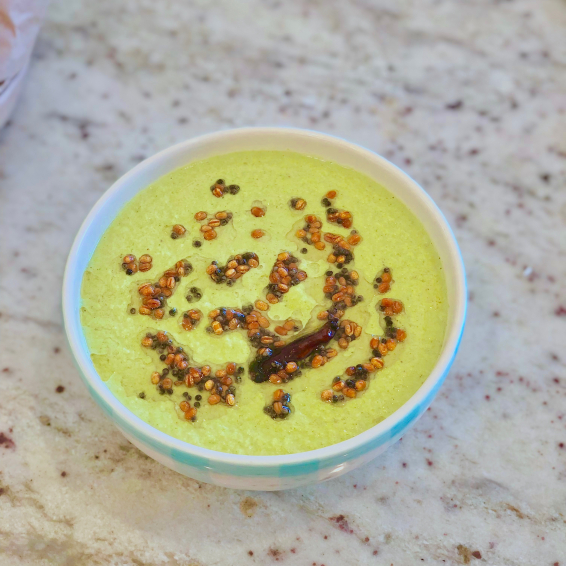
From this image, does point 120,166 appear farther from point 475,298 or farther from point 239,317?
point 475,298

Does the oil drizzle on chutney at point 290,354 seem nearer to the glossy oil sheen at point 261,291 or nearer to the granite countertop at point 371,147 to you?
the glossy oil sheen at point 261,291

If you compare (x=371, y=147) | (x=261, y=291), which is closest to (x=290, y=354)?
(x=261, y=291)

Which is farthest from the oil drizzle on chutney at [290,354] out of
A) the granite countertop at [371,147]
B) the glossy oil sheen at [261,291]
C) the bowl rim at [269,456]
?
the granite countertop at [371,147]

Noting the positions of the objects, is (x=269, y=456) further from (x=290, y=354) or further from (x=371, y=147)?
(x=371, y=147)

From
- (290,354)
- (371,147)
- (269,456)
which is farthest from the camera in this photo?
(371,147)

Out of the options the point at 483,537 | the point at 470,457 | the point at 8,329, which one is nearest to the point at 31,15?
the point at 8,329

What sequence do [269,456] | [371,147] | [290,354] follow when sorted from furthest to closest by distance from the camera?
[371,147] → [290,354] → [269,456]

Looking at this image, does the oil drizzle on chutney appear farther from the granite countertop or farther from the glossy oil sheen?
the granite countertop
